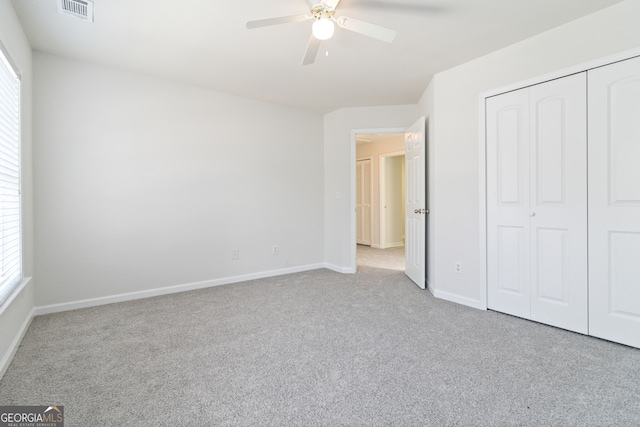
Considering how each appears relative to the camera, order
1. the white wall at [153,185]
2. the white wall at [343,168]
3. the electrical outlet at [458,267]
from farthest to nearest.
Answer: the white wall at [343,168]
the electrical outlet at [458,267]
the white wall at [153,185]

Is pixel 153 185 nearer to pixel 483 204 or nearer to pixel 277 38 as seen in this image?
pixel 277 38

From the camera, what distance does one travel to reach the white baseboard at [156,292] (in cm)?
280

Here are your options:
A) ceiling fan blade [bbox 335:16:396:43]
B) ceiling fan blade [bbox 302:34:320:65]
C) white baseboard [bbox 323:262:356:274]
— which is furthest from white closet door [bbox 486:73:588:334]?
white baseboard [bbox 323:262:356:274]

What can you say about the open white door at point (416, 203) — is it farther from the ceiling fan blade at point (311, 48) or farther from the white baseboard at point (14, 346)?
the white baseboard at point (14, 346)

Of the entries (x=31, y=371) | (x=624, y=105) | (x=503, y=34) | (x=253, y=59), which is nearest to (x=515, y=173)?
(x=624, y=105)

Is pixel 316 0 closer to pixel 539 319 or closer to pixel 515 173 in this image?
pixel 515 173

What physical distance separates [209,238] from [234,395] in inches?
93.8

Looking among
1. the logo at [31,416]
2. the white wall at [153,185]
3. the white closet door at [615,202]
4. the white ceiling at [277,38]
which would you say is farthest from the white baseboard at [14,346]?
the white closet door at [615,202]

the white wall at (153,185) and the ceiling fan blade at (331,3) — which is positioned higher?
the ceiling fan blade at (331,3)

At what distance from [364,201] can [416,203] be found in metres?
3.38

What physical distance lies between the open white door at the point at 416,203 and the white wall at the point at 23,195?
11.9ft

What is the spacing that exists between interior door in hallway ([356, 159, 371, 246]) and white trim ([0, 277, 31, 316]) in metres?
5.81

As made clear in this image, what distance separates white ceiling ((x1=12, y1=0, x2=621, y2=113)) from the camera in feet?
6.87

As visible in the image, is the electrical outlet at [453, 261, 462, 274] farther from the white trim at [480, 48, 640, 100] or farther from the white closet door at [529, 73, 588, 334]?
the white trim at [480, 48, 640, 100]
